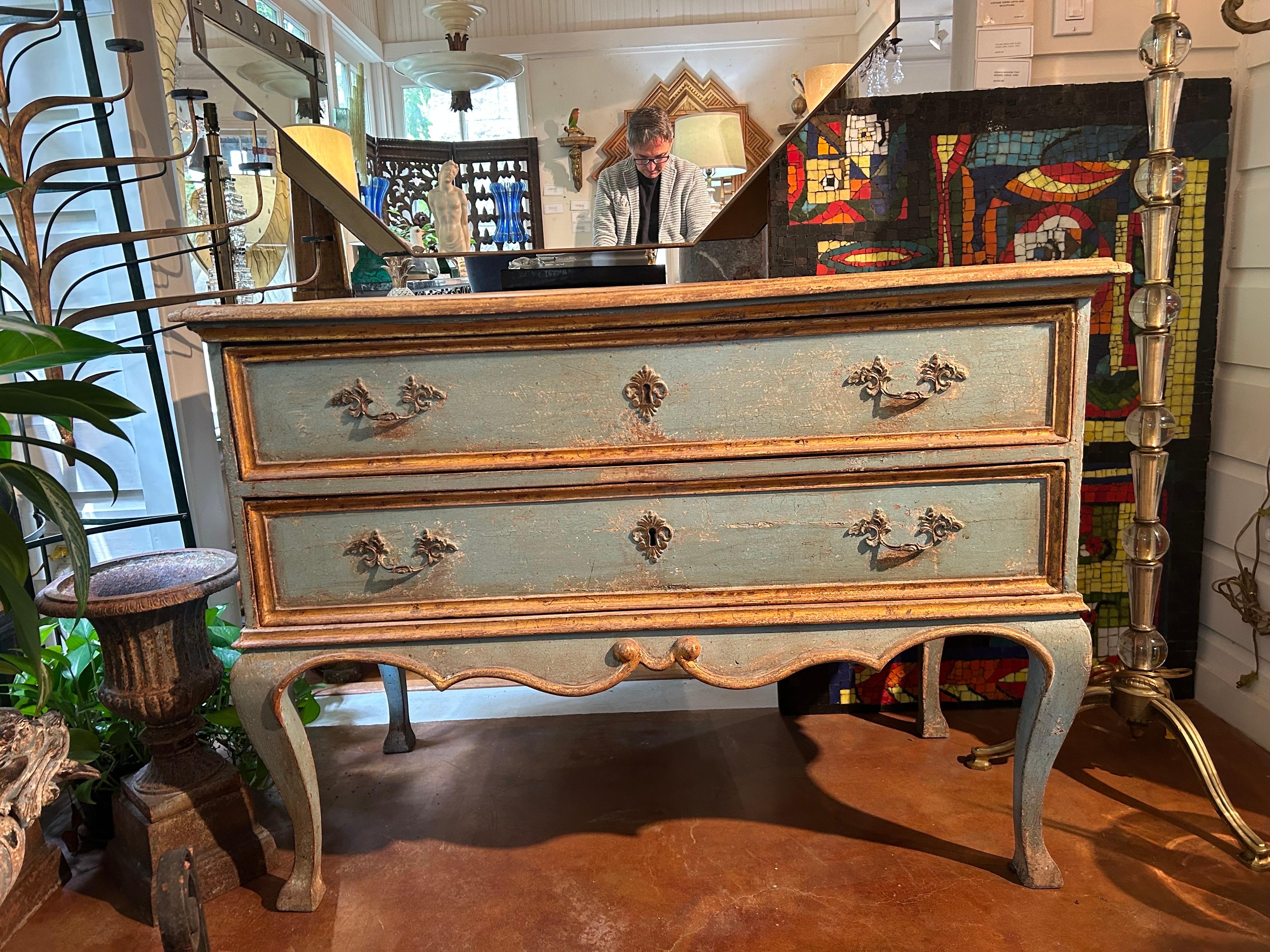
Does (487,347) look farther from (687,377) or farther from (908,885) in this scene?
(908,885)

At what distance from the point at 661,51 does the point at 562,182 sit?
1.01ft

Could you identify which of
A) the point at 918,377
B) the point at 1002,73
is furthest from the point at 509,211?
the point at 1002,73

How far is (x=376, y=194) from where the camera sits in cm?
171

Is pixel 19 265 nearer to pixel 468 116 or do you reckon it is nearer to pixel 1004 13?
pixel 468 116

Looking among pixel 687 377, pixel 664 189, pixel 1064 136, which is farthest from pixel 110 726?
pixel 1064 136

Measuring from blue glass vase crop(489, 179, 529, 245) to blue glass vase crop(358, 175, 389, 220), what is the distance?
0.21 m

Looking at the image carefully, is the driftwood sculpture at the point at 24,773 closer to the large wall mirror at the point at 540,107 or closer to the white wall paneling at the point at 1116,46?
the large wall mirror at the point at 540,107

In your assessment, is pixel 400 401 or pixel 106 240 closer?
pixel 400 401

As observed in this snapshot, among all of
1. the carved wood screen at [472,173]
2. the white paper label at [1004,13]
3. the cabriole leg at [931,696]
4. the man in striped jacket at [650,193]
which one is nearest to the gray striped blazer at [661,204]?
the man in striped jacket at [650,193]

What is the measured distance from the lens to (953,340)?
49.6 inches

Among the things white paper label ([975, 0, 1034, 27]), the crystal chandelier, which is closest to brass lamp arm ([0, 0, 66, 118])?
the crystal chandelier

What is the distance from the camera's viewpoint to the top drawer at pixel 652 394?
126 centimetres

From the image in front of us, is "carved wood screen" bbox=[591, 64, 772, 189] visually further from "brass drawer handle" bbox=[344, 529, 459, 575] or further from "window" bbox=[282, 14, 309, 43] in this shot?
"brass drawer handle" bbox=[344, 529, 459, 575]

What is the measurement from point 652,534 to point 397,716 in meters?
1.03
